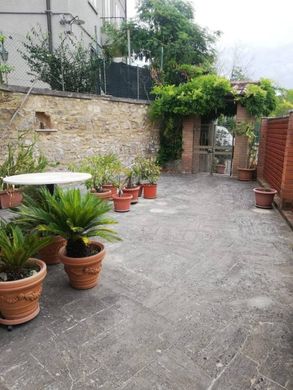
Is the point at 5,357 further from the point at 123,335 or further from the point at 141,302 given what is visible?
the point at 141,302

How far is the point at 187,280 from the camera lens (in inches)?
120

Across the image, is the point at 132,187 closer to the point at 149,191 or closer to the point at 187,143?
the point at 149,191

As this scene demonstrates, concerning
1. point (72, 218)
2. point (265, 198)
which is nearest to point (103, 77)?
point (265, 198)

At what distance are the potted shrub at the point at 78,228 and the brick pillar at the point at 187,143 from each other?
7.54 m

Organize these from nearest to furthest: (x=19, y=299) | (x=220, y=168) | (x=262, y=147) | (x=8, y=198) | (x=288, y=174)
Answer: (x=19, y=299) → (x=8, y=198) → (x=288, y=174) → (x=262, y=147) → (x=220, y=168)

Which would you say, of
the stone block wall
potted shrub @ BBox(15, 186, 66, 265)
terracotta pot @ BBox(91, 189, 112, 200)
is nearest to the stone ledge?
the stone block wall

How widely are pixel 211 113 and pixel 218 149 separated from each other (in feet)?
4.32

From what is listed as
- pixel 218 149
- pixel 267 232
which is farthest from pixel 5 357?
pixel 218 149

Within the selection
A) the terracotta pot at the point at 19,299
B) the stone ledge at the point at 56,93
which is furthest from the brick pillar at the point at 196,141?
the terracotta pot at the point at 19,299

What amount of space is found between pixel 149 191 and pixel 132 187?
1.69 ft

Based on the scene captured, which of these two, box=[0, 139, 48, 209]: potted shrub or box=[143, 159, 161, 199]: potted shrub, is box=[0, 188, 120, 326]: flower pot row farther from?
box=[143, 159, 161, 199]: potted shrub

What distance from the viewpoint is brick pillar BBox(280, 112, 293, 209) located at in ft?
17.6

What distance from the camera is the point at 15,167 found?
5383 mm

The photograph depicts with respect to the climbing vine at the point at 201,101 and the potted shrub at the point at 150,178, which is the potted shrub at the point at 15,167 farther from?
the climbing vine at the point at 201,101
